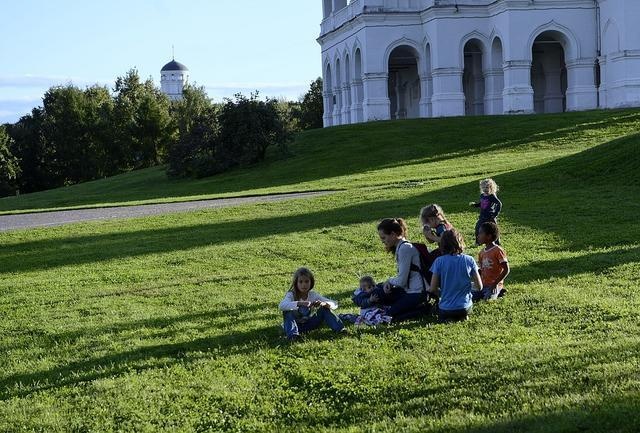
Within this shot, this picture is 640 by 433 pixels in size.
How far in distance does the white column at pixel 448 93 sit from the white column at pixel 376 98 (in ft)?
10.1

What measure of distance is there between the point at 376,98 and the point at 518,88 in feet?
27.7

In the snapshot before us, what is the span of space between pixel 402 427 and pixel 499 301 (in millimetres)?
3967

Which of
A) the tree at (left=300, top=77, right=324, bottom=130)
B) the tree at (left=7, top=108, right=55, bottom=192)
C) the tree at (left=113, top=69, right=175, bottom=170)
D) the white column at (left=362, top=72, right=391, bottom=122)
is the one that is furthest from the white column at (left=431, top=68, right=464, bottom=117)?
the tree at (left=7, top=108, right=55, bottom=192)

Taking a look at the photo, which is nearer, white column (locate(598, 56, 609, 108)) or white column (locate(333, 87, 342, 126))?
white column (locate(598, 56, 609, 108))

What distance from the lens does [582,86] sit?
47.6 metres

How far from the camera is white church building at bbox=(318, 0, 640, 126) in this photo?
4641cm

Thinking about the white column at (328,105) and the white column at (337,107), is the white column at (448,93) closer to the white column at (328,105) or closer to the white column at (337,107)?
the white column at (337,107)

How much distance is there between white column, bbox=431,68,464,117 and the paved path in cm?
2517

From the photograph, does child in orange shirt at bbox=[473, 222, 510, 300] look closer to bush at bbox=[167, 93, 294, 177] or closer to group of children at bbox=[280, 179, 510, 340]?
group of children at bbox=[280, 179, 510, 340]

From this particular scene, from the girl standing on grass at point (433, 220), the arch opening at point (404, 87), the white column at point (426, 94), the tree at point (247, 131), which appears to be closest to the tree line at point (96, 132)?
the arch opening at point (404, 87)

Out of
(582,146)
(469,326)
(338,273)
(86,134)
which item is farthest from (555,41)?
(469,326)

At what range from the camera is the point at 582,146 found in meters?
31.9

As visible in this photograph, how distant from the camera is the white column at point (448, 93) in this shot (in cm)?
4972

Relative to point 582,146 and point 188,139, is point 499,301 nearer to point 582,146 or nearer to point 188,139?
point 582,146
